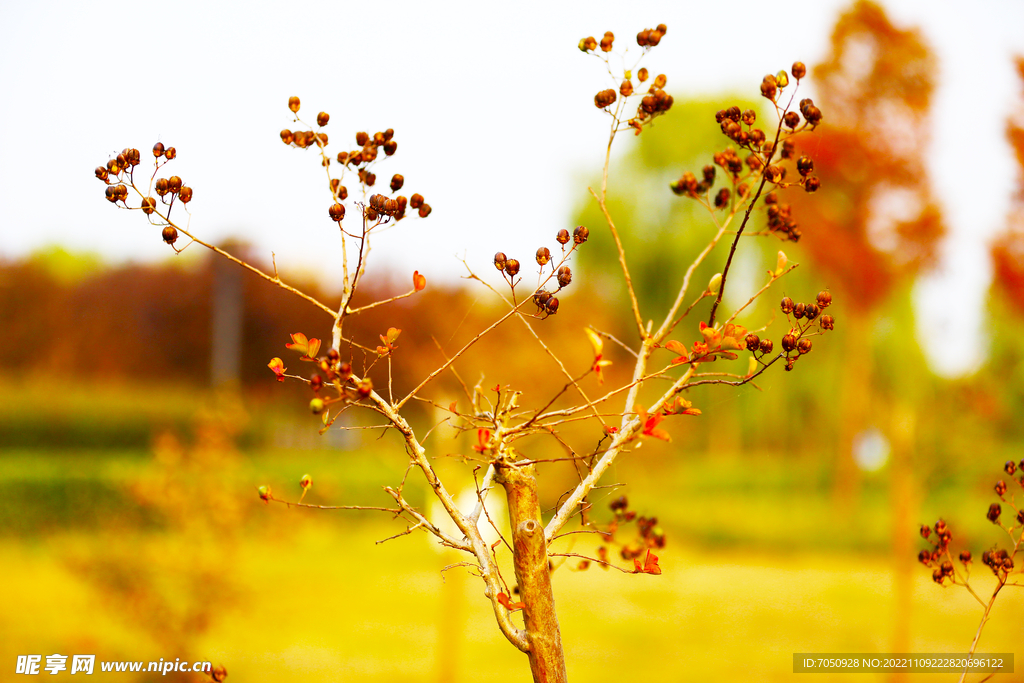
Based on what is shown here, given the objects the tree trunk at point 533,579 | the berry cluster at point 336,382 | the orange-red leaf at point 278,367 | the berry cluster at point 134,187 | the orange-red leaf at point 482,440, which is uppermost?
the berry cluster at point 134,187

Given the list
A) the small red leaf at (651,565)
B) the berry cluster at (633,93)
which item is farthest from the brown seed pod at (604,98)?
the small red leaf at (651,565)

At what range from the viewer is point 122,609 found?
4855 mm

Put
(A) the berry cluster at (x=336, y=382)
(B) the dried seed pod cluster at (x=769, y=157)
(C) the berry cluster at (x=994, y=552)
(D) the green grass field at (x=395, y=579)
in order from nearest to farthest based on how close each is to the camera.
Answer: (A) the berry cluster at (x=336, y=382), (B) the dried seed pod cluster at (x=769, y=157), (C) the berry cluster at (x=994, y=552), (D) the green grass field at (x=395, y=579)

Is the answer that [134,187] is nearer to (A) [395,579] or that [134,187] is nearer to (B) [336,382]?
(B) [336,382]

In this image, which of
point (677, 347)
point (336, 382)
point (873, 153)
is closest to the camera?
point (336, 382)

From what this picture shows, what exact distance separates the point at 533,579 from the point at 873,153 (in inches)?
248

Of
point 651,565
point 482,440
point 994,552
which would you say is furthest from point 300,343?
point 994,552

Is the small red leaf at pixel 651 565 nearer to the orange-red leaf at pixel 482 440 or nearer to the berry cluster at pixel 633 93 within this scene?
the orange-red leaf at pixel 482 440

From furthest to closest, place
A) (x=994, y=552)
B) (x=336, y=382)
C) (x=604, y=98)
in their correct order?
(x=994, y=552) < (x=604, y=98) < (x=336, y=382)

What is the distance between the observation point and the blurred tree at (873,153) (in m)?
5.94

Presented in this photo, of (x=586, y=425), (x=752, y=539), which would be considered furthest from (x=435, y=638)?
(x=752, y=539)

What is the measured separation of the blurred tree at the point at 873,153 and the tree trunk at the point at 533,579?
17.4ft

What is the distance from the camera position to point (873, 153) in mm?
6102

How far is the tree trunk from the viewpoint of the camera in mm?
959
